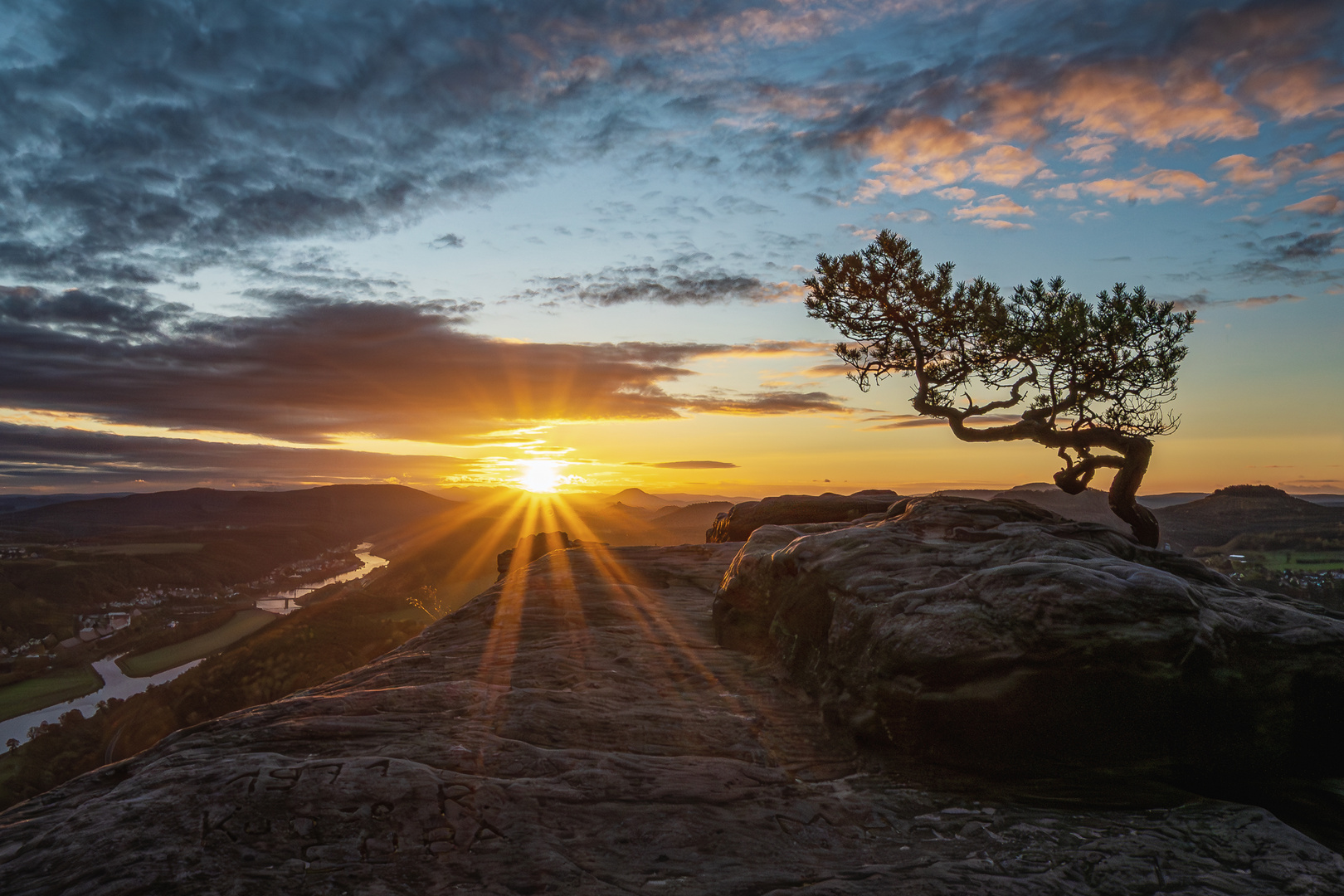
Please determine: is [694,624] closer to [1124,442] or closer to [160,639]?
[1124,442]

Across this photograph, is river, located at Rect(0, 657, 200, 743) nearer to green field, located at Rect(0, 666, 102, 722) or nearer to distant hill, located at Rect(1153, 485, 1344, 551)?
green field, located at Rect(0, 666, 102, 722)

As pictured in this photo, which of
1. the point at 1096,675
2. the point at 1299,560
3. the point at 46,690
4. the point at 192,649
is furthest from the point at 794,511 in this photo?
the point at 192,649

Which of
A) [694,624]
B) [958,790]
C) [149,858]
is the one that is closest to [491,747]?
[149,858]

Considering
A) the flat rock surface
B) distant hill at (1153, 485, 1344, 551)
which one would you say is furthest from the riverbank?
distant hill at (1153, 485, 1344, 551)

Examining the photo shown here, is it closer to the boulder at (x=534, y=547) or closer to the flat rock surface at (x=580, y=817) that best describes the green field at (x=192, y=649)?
the boulder at (x=534, y=547)

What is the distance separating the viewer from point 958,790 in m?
9.23

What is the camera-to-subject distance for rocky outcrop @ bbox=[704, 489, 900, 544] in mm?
29438

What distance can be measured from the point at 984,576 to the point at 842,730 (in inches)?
142

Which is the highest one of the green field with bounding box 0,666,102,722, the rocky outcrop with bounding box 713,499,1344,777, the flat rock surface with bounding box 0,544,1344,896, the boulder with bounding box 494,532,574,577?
the rocky outcrop with bounding box 713,499,1344,777

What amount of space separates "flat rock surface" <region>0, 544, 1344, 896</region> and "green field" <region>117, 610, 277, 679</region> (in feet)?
514

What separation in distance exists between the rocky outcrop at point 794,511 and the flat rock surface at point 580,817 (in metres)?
18.1

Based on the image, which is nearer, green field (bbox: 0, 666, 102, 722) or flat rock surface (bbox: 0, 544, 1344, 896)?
flat rock surface (bbox: 0, 544, 1344, 896)

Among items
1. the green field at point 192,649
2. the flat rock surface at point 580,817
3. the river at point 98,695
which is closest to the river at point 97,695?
the river at point 98,695

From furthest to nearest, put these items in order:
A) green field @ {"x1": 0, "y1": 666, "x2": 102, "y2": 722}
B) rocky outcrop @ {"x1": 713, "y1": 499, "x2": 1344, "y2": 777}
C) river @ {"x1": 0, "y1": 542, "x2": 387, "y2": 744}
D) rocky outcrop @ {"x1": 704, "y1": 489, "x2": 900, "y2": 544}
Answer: green field @ {"x1": 0, "y1": 666, "x2": 102, "y2": 722} → river @ {"x1": 0, "y1": 542, "x2": 387, "y2": 744} → rocky outcrop @ {"x1": 704, "y1": 489, "x2": 900, "y2": 544} → rocky outcrop @ {"x1": 713, "y1": 499, "x2": 1344, "y2": 777}
